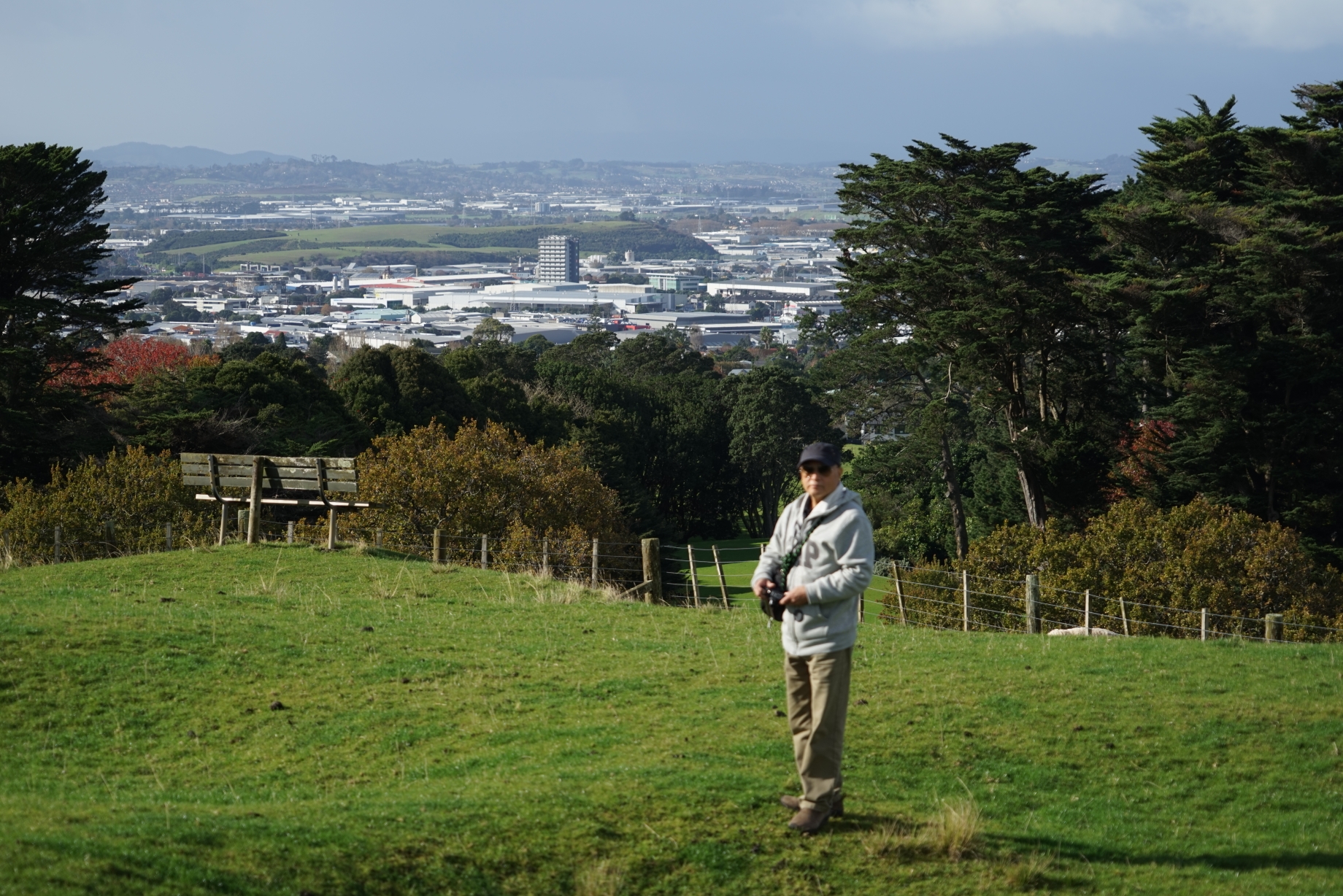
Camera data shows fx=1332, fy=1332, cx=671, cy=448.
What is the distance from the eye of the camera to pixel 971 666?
11.1m

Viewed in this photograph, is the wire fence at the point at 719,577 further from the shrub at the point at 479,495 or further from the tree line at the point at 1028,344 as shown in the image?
A: the tree line at the point at 1028,344

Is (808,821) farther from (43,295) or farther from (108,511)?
(43,295)

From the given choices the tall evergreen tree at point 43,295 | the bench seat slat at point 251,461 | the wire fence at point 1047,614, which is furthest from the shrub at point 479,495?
the tall evergreen tree at point 43,295

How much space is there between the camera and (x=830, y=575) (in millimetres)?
6617

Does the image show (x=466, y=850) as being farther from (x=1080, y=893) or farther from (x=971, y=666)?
(x=971, y=666)

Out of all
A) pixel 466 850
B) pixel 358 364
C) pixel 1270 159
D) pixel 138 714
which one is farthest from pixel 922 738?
pixel 358 364

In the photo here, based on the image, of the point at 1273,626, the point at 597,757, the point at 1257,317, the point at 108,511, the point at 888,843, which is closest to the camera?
the point at 888,843

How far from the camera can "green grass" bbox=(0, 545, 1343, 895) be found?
20.9 feet

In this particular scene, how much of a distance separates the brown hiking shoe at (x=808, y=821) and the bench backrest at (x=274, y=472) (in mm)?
11079

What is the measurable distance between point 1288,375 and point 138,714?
88.9 feet

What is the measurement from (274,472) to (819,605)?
12121mm

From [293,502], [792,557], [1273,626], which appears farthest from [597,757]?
[1273,626]

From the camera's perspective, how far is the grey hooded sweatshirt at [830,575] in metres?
6.55

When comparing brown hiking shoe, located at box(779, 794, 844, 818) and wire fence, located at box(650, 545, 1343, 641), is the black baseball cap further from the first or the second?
wire fence, located at box(650, 545, 1343, 641)
